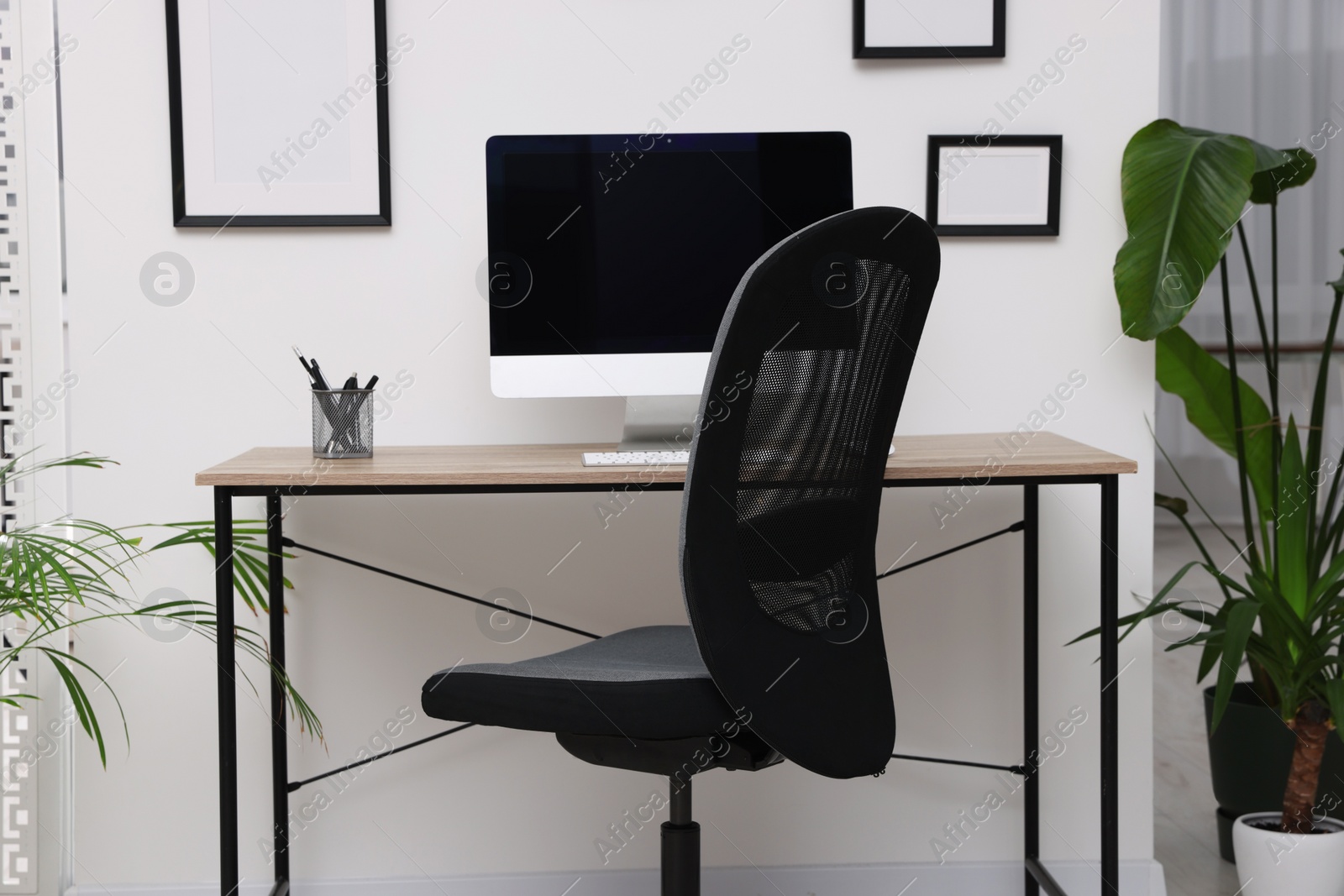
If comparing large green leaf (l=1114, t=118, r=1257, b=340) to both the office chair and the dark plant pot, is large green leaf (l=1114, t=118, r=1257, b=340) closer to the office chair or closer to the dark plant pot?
the office chair

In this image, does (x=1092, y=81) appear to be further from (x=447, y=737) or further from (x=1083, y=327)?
(x=447, y=737)

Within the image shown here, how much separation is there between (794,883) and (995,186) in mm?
1421

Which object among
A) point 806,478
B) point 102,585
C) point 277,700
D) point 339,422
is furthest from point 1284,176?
point 102,585

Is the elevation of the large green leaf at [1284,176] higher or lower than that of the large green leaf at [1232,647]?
higher

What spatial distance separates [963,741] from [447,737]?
A: 3.36 ft

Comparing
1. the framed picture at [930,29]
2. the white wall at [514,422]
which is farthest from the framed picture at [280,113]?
the framed picture at [930,29]

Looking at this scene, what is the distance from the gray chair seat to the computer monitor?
0.62 m

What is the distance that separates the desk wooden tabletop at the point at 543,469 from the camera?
1.44m

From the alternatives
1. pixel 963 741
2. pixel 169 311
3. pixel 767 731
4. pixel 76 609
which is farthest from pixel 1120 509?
pixel 76 609

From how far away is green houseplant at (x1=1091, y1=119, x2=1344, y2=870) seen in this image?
5.82ft

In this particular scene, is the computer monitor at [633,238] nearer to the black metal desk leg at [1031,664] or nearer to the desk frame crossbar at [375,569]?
the desk frame crossbar at [375,569]

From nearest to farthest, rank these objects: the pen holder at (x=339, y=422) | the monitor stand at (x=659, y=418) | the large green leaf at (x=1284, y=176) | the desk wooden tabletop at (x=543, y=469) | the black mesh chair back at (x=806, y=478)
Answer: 1. the black mesh chair back at (x=806, y=478)
2. the desk wooden tabletop at (x=543, y=469)
3. the pen holder at (x=339, y=422)
4. the monitor stand at (x=659, y=418)
5. the large green leaf at (x=1284, y=176)

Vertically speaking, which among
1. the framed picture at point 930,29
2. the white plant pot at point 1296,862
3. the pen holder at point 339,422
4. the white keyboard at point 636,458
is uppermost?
the framed picture at point 930,29

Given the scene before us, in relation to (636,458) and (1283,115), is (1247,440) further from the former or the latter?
(1283,115)
